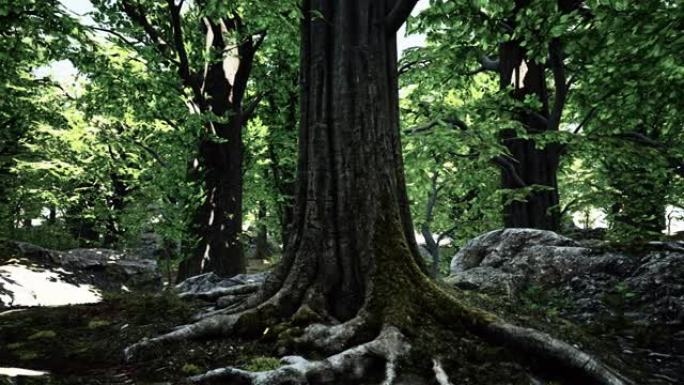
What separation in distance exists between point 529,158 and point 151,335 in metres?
12.0

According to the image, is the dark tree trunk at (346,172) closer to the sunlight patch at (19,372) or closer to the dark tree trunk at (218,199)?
the sunlight patch at (19,372)

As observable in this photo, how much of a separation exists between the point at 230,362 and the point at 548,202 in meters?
11.6

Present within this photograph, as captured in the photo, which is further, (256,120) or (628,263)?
(256,120)

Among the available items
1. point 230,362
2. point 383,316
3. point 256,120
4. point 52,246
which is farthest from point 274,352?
point 52,246

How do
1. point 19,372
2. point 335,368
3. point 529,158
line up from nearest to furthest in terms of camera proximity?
1. point 335,368
2. point 19,372
3. point 529,158

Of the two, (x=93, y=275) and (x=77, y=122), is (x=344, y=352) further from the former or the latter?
(x=77, y=122)

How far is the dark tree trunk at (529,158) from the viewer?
1344 centimetres


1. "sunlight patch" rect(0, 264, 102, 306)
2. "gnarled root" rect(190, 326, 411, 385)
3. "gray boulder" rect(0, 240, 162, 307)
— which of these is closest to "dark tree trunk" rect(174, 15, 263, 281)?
"sunlight patch" rect(0, 264, 102, 306)

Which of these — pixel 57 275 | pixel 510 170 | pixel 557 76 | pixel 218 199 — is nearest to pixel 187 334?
pixel 218 199

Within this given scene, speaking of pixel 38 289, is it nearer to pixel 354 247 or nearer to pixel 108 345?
pixel 108 345

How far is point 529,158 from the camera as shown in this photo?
13781mm

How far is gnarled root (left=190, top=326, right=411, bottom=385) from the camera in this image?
13.5ft

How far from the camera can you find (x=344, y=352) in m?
4.53

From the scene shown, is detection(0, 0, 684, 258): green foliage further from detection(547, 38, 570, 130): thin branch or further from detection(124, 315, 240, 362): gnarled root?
detection(124, 315, 240, 362): gnarled root
